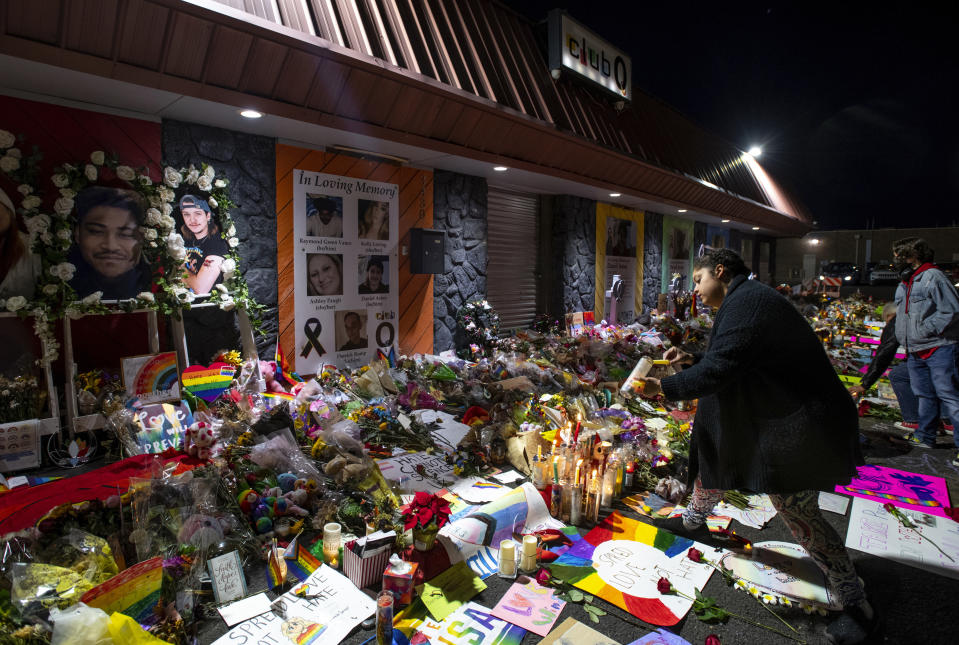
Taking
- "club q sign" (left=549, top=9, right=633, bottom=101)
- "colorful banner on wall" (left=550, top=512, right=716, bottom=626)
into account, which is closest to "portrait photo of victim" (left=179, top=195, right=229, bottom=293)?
"colorful banner on wall" (left=550, top=512, right=716, bottom=626)

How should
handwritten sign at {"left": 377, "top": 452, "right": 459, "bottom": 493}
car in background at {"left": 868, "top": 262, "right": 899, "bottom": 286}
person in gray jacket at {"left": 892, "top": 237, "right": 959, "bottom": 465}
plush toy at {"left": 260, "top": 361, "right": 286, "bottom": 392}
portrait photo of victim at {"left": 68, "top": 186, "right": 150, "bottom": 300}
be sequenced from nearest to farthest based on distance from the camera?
handwritten sign at {"left": 377, "top": 452, "right": 459, "bottom": 493}, portrait photo of victim at {"left": 68, "top": 186, "right": 150, "bottom": 300}, person in gray jacket at {"left": 892, "top": 237, "right": 959, "bottom": 465}, plush toy at {"left": 260, "top": 361, "right": 286, "bottom": 392}, car in background at {"left": 868, "top": 262, "right": 899, "bottom": 286}

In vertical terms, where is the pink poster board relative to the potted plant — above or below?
below

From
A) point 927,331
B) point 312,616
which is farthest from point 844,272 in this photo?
point 312,616

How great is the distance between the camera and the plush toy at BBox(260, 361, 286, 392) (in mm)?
5230

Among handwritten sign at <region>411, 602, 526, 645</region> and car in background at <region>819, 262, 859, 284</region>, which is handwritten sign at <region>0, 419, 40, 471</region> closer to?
handwritten sign at <region>411, 602, 526, 645</region>

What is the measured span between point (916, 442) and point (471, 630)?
5858 millimetres

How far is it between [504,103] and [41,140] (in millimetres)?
4438

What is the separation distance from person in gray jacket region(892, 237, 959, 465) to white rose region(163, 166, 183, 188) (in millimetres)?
7221

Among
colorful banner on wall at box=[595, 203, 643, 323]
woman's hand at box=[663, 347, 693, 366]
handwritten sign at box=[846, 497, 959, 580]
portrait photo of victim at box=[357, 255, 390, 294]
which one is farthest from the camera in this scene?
colorful banner on wall at box=[595, 203, 643, 323]

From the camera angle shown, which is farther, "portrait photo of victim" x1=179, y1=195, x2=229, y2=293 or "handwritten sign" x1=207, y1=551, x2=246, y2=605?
"portrait photo of victim" x1=179, y1=195, x2=229, y2=293

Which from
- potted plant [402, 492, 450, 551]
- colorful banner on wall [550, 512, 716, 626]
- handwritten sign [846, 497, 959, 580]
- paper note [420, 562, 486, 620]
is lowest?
handwritten sign [846, 497, 959, 580]

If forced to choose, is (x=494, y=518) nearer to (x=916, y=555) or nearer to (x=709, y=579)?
(x=709, y=579)

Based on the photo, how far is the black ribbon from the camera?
6.09 metres

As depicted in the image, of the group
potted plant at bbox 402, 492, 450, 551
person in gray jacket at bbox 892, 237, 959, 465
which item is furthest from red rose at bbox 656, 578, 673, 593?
person in gray jacket at bbox 892, 237, 959, 465
